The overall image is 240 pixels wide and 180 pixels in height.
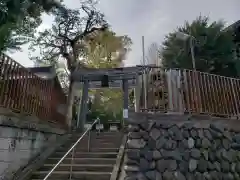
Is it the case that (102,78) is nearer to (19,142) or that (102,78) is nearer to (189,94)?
(189,94)

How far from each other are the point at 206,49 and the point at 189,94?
563cm

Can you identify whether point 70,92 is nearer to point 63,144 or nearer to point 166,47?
point 63,144

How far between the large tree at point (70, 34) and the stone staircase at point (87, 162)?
4.53 meters

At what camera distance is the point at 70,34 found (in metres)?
10.9

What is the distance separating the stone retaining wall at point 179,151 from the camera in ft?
15.6

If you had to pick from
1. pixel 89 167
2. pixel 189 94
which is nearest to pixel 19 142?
pixel 89 167

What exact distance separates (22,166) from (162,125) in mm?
3181

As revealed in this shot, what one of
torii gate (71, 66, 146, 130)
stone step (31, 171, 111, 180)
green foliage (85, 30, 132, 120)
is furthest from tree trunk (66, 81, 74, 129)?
green foliage (85, 30, 132, 120)

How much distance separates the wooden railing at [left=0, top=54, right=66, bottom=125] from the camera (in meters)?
4.91

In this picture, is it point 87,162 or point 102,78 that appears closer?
point 87,162

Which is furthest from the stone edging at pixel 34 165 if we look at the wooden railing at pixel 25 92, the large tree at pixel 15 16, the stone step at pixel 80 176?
the large tree at pixel 15 16

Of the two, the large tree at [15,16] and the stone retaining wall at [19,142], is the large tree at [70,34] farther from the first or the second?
the stone retaining wall at [19,142]

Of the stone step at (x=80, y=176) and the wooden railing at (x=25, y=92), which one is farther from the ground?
the wooden railing at (x=25, y=92)

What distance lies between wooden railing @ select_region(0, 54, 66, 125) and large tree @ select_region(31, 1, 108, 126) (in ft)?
11.7
